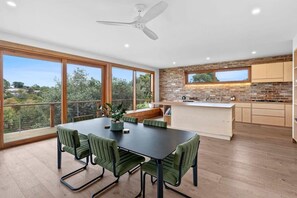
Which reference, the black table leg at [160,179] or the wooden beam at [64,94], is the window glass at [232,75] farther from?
the black table leg at [160,179]

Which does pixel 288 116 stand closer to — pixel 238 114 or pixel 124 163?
pixel 238 114

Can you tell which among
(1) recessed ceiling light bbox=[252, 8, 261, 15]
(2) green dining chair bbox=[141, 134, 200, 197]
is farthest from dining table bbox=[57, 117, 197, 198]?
(1) recessed ceiling light bbox=[252, 8, 261, 15]

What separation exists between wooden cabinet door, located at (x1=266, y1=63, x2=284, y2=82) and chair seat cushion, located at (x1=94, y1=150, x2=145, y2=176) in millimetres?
5672

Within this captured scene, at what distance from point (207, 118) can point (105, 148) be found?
3341mm

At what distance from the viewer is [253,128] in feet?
16.3

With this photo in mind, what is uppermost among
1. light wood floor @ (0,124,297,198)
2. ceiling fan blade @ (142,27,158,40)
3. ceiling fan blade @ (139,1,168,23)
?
ceiling fan blade @ (139,1,168,23)

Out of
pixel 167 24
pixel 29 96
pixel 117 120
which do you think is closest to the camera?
pixel 117 120

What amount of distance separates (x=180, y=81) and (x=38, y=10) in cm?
622

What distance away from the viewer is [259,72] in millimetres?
5414

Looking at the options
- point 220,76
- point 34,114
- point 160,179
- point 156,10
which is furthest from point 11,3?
point 220,76

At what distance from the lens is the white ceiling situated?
7.36ft

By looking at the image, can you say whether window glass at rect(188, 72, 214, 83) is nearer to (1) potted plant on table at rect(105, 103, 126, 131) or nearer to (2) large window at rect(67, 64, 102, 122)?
(2) large window at rect(67, 64, 102, 122)

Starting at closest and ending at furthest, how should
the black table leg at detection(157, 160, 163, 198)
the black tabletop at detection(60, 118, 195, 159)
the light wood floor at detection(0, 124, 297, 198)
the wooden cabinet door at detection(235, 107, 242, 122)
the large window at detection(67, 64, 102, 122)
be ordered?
the black table leg at detection(157, 160, 163, 198)
the black tabletop at detection(60, 118, 195, 159)
the light wood floor at detection(0, 124, 297, 198)
the large window at detection(67, 64, 102, 122)
the wooden cabinet door at detection(235, 107, 242, 122)

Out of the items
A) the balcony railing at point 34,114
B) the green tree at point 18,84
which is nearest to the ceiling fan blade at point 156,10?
the green tree at point 18,84
